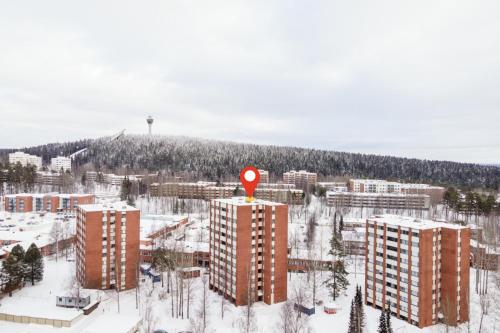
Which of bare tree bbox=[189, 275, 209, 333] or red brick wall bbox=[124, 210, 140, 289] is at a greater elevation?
red brick wall bbox=[124, 210, 140, 289]

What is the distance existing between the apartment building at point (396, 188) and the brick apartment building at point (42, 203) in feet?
274

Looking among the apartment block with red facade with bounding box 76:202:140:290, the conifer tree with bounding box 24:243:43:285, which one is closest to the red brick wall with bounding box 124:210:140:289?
the apartment block with red facade with bounding box 76:202:140:290

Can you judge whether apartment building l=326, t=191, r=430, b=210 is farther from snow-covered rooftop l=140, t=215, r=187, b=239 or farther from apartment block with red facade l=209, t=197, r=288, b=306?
apartment block with red facade l=209, t=197, r=288, b=306

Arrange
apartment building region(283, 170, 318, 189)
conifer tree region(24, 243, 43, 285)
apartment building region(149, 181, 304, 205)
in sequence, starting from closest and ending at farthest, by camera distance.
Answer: conifer tree region(24, 243, 43, 285)
apartment building region(149, 181, 304, 205)
apartment building region(283, 170, 318, 189)

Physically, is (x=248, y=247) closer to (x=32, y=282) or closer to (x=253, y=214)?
(x=253, y=214)

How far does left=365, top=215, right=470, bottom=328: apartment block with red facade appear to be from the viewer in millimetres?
35500

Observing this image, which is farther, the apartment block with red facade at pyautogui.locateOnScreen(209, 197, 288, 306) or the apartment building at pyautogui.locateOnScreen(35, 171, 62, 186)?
the apartment building at pyautogui.locateOnScreen(35, 171, 62, 186)

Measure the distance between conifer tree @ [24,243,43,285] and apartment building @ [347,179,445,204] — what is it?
3900 inches

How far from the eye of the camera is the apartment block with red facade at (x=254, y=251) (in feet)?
130

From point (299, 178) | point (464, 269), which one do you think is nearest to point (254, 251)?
point (464, 269)

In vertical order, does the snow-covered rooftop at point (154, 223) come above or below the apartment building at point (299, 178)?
below

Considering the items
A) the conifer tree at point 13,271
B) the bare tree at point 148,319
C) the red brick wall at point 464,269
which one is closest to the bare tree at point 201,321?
the bare tree at point 148,319

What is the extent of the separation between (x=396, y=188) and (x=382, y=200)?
16.8 m

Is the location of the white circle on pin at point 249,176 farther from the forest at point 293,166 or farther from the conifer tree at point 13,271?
the forest at point 293,166
